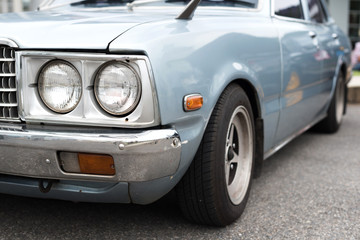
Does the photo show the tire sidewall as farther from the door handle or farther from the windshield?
the door handle

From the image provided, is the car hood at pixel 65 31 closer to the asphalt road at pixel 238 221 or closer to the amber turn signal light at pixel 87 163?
the amber turn signal light at pixel 87 163

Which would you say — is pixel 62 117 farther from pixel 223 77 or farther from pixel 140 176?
pixel 223 77

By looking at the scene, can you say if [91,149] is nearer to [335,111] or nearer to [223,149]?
[223,149]

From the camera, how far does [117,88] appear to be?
6.64ft

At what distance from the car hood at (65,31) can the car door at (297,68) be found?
1247 mm

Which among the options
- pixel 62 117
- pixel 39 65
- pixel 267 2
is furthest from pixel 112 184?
Answer: pixel 267 2

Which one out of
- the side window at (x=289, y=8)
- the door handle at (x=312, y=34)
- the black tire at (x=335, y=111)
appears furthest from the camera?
the black tire at (x=335, y=111)

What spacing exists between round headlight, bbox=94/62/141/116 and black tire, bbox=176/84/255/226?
0.49 metres

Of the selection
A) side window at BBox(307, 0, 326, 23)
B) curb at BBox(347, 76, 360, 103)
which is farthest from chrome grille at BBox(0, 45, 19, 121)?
curb at BBox(347, 76, 360, 103)

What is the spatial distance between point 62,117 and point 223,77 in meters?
0.78

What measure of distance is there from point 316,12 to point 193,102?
2732mm

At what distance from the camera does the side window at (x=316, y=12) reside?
4.28m

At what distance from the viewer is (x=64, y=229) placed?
8.25 feet

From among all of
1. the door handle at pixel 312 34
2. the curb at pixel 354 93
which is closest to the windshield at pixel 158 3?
the door handle at pixel 312 34
